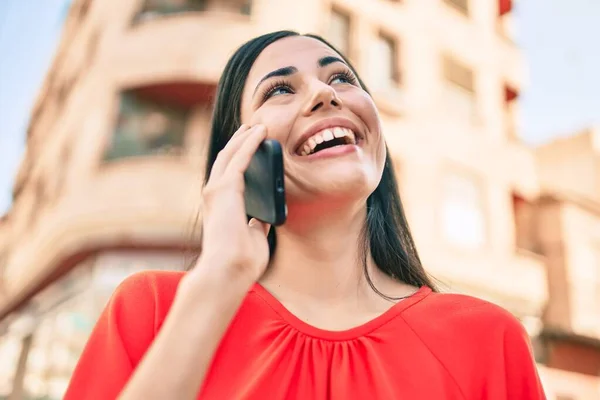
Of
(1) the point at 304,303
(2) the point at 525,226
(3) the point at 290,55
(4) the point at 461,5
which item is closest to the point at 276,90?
(3) the point at 290,55

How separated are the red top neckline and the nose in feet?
1.80

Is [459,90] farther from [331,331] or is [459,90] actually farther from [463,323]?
[331,331]

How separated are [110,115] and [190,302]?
939 cm

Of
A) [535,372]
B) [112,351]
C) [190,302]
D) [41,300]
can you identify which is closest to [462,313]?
[535,372]

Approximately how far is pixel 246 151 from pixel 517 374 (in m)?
0.90

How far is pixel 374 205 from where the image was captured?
2.18 metres

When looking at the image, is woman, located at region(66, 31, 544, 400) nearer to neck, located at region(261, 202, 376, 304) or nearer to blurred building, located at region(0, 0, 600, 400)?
neck, located at region(261, 202, 376, 304)

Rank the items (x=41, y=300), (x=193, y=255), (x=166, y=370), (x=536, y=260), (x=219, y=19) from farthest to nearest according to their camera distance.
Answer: (x=536, y=260) < (x=41, y=300) < (x=219, y=19) < (x=193, y=255) < (x=166, y=370)

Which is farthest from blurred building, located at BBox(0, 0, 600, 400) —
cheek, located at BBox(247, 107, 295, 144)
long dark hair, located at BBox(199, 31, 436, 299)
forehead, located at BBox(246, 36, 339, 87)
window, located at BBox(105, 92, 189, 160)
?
cheek, located at BBox(247, 107, 295, 144)

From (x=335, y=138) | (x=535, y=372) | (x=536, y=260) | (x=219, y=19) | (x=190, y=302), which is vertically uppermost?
(x=219, y=19)

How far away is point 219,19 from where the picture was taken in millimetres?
9984

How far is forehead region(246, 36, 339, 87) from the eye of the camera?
1.94 m

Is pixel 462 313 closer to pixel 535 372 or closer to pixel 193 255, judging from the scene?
pixel 535 372

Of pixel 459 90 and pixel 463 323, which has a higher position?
pixel 459 90
